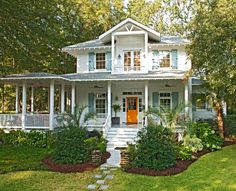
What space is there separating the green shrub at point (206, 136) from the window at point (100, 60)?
29.3ft

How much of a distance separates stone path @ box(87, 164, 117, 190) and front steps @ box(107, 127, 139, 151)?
177 inches

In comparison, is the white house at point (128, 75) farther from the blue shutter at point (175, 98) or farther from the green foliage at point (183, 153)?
the green foliage at point (183, 153)

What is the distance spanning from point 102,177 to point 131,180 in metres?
1.08

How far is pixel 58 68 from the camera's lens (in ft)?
97.9

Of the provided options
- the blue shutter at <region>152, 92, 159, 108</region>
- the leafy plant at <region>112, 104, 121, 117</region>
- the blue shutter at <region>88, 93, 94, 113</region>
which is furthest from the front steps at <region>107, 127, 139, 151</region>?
the blue shutter at <region>88, 93, 94, 113</region>

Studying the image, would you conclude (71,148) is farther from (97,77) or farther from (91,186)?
(97,77)

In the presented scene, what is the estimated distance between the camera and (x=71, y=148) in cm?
1165

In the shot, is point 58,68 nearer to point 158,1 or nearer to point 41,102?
point 41,102

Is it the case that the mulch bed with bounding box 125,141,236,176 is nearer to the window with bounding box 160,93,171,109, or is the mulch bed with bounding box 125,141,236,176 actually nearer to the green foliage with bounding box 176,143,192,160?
the green foliage with bounding box 176,143,192,160

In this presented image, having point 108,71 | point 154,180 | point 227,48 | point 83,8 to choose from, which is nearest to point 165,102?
point 108,71

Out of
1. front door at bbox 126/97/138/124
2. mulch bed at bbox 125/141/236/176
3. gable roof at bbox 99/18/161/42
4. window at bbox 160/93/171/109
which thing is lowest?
mulch bed at bbox 125/141/236/176

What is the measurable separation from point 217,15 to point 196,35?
152 cm

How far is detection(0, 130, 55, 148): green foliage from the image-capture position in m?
16.3

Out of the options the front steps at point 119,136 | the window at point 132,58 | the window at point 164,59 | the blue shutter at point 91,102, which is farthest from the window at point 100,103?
the window at point 164,59
